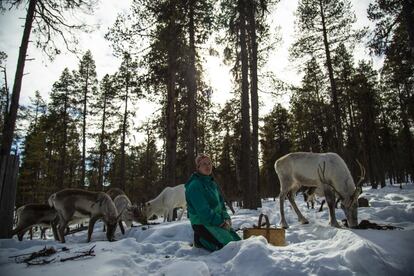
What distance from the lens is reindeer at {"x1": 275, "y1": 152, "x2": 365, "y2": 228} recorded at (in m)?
6.80

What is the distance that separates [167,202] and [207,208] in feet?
29.3

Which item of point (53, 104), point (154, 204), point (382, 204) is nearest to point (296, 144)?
point (382, 204)

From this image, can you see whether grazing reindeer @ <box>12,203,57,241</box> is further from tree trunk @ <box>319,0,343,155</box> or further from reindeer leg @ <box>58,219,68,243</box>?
tree trunk @ <box>319,0,343,155</box>

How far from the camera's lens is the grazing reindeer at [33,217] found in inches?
320

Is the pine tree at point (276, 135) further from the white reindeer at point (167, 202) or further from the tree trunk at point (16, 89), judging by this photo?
the tree trunk at point (16, 89)

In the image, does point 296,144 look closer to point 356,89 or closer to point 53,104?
point 356,89

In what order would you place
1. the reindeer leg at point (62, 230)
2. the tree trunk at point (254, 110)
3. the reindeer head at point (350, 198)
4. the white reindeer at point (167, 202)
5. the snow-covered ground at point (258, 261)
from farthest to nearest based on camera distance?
1. the white reindeer at point (167, 202)
2. the tree trunk at point (254, 110)
3. the reindeer leg at point (62, 230)
4. the reindeer head at point (350, 198)
5. the snow-covered ground at point (258, 261)

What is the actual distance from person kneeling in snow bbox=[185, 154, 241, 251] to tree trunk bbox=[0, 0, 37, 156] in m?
7.00

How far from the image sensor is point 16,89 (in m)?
9.06

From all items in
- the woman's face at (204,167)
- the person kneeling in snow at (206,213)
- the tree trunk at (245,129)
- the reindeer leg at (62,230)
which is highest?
the tree trunk at (245,129)

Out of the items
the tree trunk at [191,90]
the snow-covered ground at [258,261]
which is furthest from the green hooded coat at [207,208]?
the tree trunk at [191,90]

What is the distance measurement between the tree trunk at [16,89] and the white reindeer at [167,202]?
6.64m

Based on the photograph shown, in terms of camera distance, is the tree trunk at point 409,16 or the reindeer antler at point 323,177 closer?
the reindeer antler at point 323,177

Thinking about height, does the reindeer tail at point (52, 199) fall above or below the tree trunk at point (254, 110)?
below
